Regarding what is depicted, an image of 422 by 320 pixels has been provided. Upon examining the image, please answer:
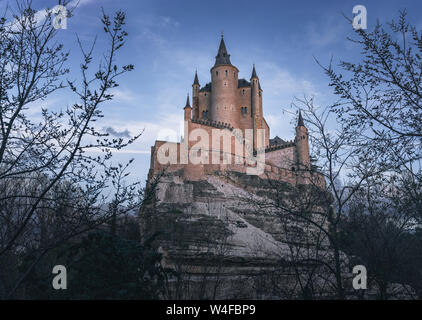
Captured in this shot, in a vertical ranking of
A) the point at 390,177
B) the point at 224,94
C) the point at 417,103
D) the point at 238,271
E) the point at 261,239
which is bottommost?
the point at 238,271

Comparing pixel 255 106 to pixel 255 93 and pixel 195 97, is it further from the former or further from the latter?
pixel 195 97

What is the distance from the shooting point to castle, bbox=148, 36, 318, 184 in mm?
40375

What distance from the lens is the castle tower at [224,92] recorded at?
49594 mm

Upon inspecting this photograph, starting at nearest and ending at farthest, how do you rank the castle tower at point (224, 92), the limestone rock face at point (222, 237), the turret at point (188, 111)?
1. the limestone rock face at point (222, 237)
2. the turret at point (188, 111)
3. the castle tower at point (224, 92)

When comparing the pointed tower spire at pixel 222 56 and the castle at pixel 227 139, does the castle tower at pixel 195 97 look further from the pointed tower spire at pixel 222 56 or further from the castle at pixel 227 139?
the pointed tower spire at pixel 222 56

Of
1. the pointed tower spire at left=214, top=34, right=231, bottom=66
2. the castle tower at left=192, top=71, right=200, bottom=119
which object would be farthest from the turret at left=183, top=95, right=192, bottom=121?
the pointed tower spire at left=214, top=34, right=231, bottom=66

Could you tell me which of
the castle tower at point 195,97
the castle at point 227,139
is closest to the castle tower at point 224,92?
the castle at point 227,139

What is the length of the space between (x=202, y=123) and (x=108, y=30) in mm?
38463

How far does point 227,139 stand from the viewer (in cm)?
4469

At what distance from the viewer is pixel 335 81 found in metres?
7.41

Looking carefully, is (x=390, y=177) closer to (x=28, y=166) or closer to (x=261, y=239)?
(x=28, y=166)

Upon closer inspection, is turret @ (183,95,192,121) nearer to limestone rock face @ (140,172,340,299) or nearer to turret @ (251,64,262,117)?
turret @ (251,64,262,117)

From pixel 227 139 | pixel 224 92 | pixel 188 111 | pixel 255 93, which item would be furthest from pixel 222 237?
pixel 255 93
